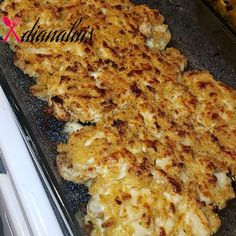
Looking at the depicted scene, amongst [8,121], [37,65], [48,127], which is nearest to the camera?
[8,121]

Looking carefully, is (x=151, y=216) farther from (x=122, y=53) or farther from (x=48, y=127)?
(x=122, y=53)

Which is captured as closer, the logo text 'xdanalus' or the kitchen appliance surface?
the kitchen appliance surface

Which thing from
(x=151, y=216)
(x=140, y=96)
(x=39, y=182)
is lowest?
(x=39, y=182)

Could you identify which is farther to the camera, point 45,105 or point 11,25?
point 11,25

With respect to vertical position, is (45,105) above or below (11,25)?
below

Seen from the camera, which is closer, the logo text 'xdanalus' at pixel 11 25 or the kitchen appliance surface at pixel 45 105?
the kitchen appliance surface at pixel 45 105

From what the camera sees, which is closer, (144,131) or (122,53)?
(144,131)

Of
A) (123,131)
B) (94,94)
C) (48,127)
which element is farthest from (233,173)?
(48,127)

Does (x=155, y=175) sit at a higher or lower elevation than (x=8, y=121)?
higher
